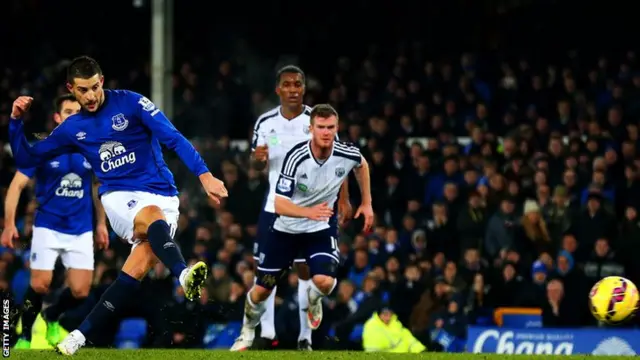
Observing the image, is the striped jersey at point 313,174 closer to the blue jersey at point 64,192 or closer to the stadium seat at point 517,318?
the blue jersey at point 64,192

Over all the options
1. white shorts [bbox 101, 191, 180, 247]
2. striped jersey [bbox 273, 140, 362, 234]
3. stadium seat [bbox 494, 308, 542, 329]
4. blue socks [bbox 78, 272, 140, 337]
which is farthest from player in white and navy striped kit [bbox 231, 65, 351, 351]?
stadium seat [bbox 494, 308, 542, 329]

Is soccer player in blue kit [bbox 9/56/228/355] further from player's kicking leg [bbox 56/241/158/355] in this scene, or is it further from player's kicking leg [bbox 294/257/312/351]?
player's kicking leg [bbox 294/257/312/351]

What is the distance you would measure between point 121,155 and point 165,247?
882mm

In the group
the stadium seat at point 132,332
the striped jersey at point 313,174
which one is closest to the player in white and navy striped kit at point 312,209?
the striped jersey at point 313,174

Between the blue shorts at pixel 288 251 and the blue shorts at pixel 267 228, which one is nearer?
the blue shorts at pixel 288 251

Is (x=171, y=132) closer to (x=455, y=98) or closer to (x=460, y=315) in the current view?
(x=460, y=315)

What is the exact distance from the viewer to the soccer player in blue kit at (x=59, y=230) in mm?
12781

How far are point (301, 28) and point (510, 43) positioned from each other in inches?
176

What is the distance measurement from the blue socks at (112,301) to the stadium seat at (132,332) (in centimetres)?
527

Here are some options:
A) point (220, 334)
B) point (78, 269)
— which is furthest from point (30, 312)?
point (220, 334)

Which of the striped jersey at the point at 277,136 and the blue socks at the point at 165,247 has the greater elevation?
the striped jersey at the point at 277,136

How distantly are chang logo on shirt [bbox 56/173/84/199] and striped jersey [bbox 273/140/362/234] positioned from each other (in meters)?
2.37

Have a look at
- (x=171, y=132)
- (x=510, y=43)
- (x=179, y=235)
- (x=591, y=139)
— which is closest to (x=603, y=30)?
(x=510, y=43)

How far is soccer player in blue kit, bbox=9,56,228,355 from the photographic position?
989 centimetres
